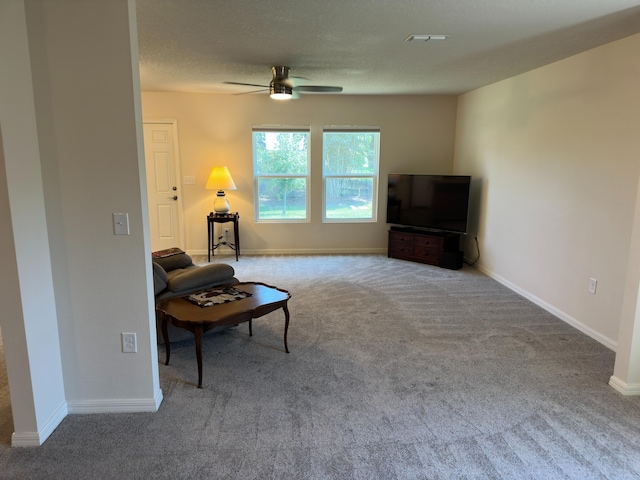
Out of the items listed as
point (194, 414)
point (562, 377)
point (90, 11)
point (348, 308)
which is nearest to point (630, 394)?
point (562, 377)

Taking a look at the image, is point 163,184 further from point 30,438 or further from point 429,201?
point 30,438

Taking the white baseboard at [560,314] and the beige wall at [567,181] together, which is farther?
the white baseboard at [560,314]

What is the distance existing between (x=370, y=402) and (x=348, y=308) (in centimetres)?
163

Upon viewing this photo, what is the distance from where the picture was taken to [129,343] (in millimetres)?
2336

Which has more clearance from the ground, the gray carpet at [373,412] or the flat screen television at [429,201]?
the flat screen television at [429,201]

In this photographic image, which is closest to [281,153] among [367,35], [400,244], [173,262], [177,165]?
[177,165]

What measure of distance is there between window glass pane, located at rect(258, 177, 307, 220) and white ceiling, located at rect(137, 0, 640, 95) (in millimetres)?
1962

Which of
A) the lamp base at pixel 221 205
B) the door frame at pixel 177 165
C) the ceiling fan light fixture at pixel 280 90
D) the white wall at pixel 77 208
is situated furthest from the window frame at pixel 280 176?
the white wall at pixel 77 208

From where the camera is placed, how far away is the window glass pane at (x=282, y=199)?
6426 millimetres

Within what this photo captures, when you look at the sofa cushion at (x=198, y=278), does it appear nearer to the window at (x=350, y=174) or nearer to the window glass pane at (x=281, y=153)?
the window glass pane at (x=281, y=153)

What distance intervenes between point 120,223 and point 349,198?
15.3 feet

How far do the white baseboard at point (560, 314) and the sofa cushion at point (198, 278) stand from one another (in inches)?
121

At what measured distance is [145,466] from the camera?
6.42ft

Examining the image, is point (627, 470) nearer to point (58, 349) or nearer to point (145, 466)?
point (145, 466)
